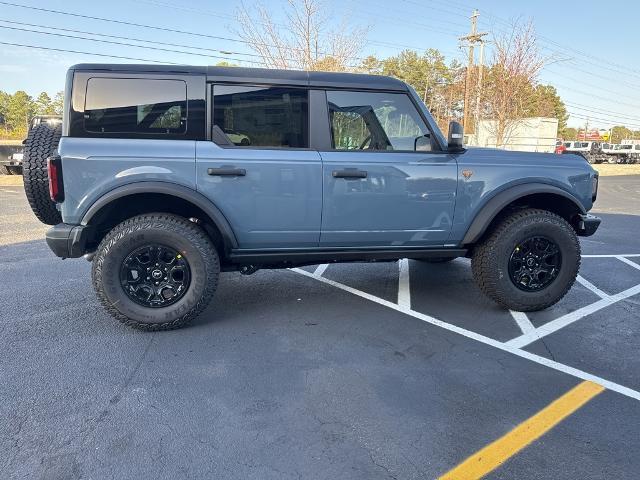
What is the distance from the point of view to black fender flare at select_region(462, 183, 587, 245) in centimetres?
381

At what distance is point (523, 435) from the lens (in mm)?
2336

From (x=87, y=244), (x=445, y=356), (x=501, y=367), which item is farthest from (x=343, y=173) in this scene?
(x=87, y=244)

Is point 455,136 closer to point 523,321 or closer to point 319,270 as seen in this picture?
point 523,321

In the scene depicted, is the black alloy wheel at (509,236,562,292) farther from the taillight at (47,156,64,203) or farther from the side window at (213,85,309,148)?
the taillight at (47,156,64,203)

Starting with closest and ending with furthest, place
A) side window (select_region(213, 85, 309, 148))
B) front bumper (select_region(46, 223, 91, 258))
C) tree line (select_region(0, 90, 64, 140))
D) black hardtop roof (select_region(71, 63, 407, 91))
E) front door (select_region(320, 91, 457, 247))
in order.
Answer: front bumper (select_region(46, 223, 91, 258)), black hardtop roof (select_region(71, 63, 407, 91)), side window (select_region(213, 85, 309, 148)), front door (select_region(320, 91, 457, 247)), tree line (select_region(0, 90, 64, 140))

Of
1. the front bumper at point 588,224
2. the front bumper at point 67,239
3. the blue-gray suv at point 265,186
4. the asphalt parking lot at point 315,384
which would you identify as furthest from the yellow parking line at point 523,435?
the front bumper at point 67,239

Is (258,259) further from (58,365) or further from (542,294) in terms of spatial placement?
(542,294)

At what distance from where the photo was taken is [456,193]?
3.80 meters

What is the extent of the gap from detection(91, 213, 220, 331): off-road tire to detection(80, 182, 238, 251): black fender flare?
213 millimetres

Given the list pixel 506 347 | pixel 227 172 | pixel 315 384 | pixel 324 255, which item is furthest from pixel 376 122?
pixel 315 384

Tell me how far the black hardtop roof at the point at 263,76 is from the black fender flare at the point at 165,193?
0.90 metres

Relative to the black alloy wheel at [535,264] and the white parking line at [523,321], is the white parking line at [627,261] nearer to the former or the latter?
the black alloy wheel at [535,264]

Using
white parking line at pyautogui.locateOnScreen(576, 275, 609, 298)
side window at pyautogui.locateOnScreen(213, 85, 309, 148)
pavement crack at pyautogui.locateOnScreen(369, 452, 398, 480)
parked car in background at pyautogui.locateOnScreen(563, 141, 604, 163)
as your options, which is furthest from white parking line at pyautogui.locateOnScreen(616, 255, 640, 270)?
parked car in background at pyautogui.locateOnScreen(563, 141, 604, 163)

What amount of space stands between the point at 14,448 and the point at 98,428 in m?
0.37
